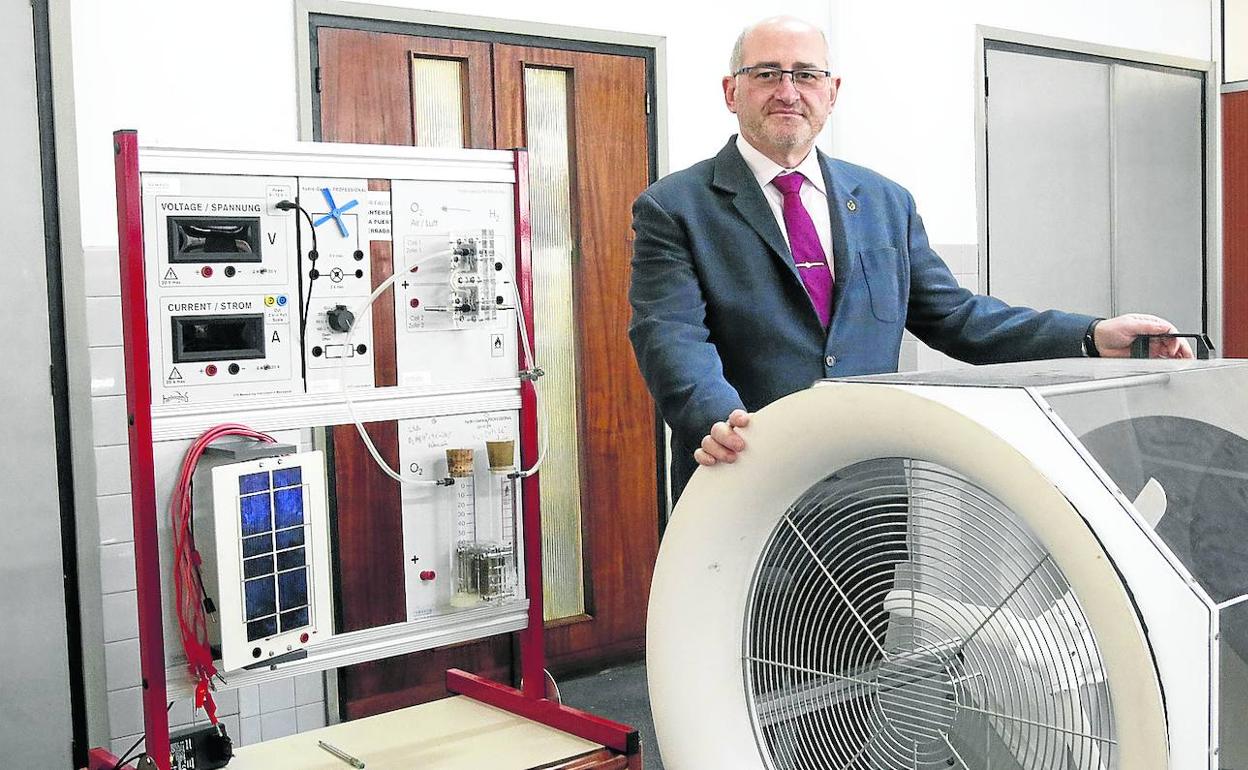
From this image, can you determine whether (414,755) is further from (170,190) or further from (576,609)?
(576,609)

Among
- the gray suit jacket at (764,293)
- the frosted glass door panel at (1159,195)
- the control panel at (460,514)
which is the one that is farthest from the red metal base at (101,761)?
the frosted glass door panel at (1159,195)

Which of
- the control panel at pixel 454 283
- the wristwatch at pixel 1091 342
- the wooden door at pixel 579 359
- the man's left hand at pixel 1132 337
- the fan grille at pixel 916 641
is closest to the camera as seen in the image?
the fan grille at pixel 916 641

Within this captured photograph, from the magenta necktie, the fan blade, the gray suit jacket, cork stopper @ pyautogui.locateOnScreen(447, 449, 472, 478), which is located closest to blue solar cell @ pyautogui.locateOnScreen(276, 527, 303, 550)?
cork stopper @ pyautogui.locateOnScreen(447, 449, 472, 478)

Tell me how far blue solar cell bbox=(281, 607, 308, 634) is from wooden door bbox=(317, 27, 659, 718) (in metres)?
1.05

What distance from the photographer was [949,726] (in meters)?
1.02

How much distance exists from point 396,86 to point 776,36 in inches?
67.9

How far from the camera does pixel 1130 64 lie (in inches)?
200

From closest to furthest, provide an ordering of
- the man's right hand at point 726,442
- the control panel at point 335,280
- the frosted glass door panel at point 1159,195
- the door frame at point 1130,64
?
the man's right hand at point 726,442 → the control panel at point 335,280 → the door frame at point 1130,64 → the frosted glass door panel at point 1159,195

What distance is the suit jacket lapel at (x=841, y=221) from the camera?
1952mm

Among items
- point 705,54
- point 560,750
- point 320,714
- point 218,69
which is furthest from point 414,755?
point 705,54

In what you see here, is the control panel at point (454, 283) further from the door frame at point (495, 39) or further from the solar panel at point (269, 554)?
the door frame at point (495, 39)

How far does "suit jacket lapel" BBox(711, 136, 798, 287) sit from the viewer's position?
1.91 metres

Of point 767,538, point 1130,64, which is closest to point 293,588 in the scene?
point 767,538

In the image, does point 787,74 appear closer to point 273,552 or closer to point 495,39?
point 273,552
